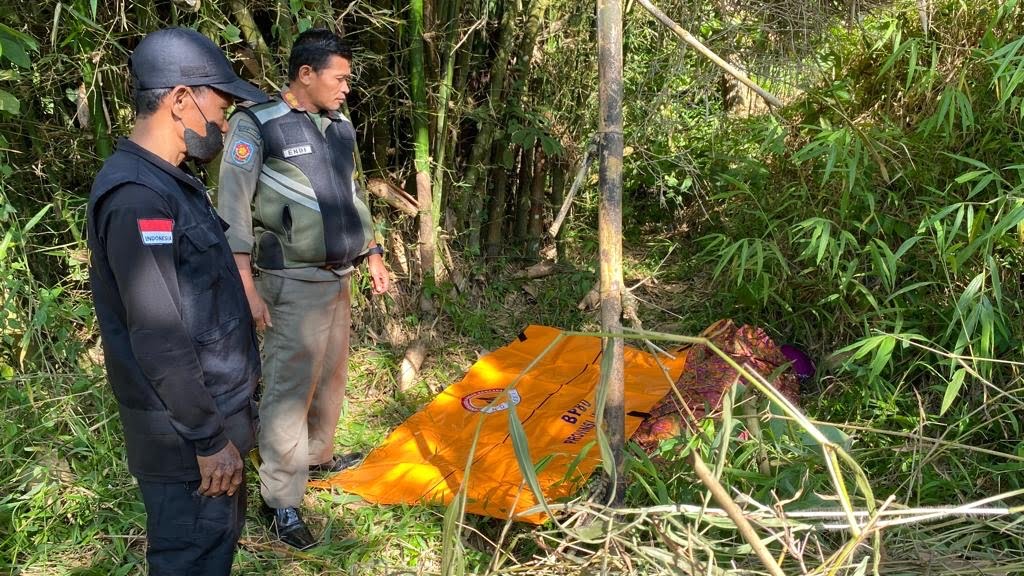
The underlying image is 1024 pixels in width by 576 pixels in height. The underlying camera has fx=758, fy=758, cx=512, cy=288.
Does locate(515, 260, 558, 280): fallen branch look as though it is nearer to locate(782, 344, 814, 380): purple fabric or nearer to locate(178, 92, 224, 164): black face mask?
locate(782, 344, 814, 380): purple fabric

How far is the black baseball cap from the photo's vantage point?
5.17 feet

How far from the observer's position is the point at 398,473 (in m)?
2.87

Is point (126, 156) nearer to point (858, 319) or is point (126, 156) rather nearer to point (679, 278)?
point (858, 319)

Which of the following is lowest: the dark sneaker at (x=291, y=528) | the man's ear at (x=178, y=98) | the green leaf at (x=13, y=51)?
the dark sneaker at (x=291, y=528)

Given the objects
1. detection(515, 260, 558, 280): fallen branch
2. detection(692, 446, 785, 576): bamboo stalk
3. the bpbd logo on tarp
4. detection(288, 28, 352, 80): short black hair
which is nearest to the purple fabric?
the bpbd logo on tarp

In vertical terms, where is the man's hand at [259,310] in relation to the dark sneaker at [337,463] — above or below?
above

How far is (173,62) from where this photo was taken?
1583mm

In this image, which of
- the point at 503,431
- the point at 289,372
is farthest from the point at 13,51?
the point at 503,431

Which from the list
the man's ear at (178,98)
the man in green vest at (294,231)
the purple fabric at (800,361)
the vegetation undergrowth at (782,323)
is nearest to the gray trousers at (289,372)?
the man in green vest at (294,231)

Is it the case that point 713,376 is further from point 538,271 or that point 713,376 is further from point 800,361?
point 538,271

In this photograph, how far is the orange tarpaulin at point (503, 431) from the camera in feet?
8.79

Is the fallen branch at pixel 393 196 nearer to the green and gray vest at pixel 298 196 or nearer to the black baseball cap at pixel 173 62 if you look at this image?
the green and gray vest at pixel 298 196

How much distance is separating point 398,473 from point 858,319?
76.8 inches

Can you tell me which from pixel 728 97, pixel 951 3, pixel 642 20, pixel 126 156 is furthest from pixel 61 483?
pixel 728 97
